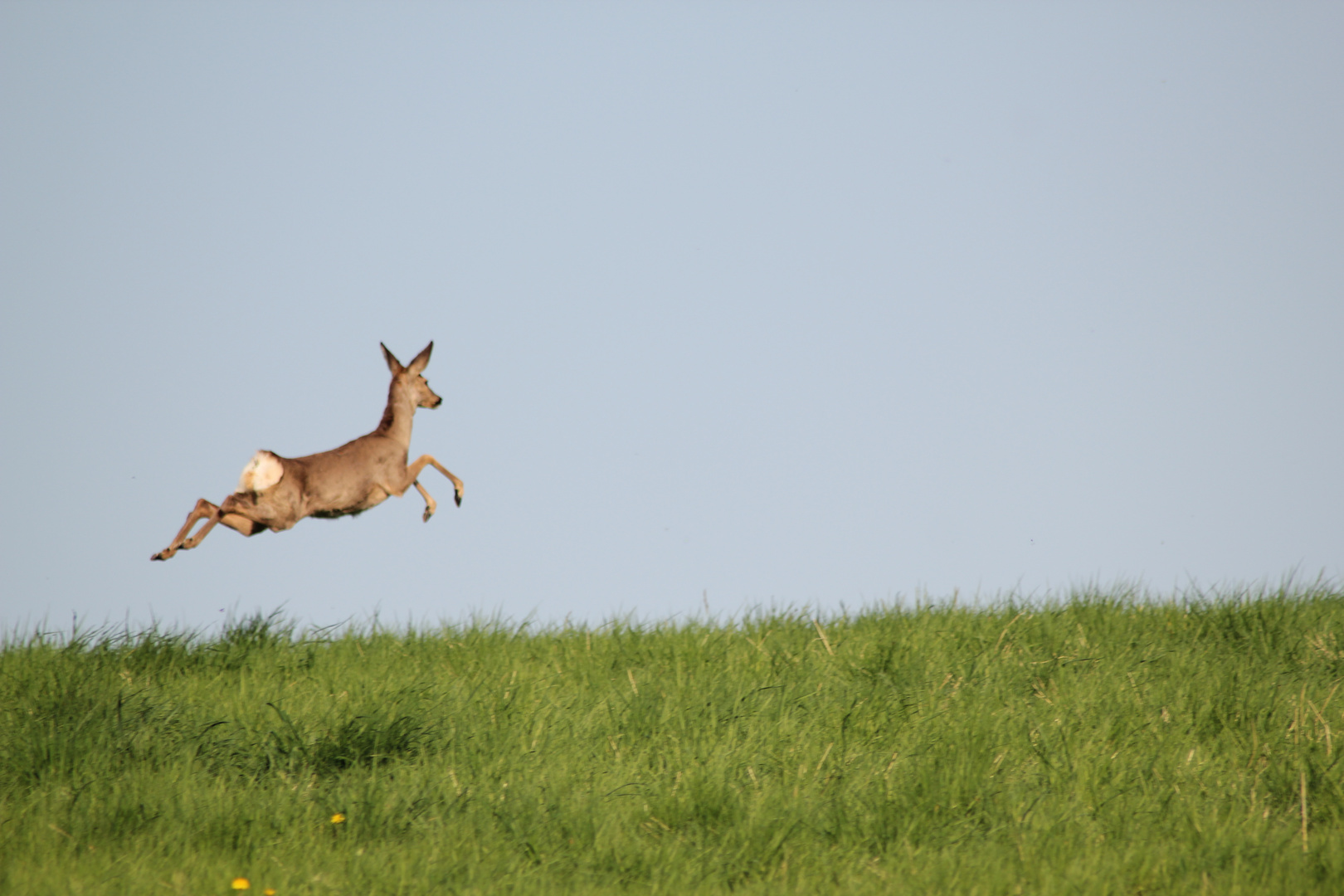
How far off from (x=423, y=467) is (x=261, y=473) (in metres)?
1.61

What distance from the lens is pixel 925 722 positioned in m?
5.24

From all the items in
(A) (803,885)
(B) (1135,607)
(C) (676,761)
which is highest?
(B) (1135,607)

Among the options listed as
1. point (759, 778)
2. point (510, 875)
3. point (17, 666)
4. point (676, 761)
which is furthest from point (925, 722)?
point (17, 666)

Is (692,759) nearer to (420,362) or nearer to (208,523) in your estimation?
(208,523)

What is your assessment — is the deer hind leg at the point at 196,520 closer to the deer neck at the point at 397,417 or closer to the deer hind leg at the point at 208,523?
the deer hind leg at the point at 208,523

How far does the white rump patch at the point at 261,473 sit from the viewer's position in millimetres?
8219

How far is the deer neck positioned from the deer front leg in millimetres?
194

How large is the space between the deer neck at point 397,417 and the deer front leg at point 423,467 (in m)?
0.19

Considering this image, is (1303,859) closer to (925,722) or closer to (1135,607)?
(925,722)

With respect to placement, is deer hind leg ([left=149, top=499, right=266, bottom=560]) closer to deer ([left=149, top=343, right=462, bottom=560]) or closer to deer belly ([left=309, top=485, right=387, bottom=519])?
deer ([left=149, top=343, right=462, bottom=560])

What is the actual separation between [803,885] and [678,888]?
1.56 feet

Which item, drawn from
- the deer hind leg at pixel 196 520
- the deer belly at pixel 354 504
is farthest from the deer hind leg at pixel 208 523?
the deer belly at pixel 354 504

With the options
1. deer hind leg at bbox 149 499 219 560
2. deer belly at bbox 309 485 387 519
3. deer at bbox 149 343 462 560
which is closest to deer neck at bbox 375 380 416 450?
deer at bbox 149 343 462 560

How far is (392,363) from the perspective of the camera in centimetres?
930
